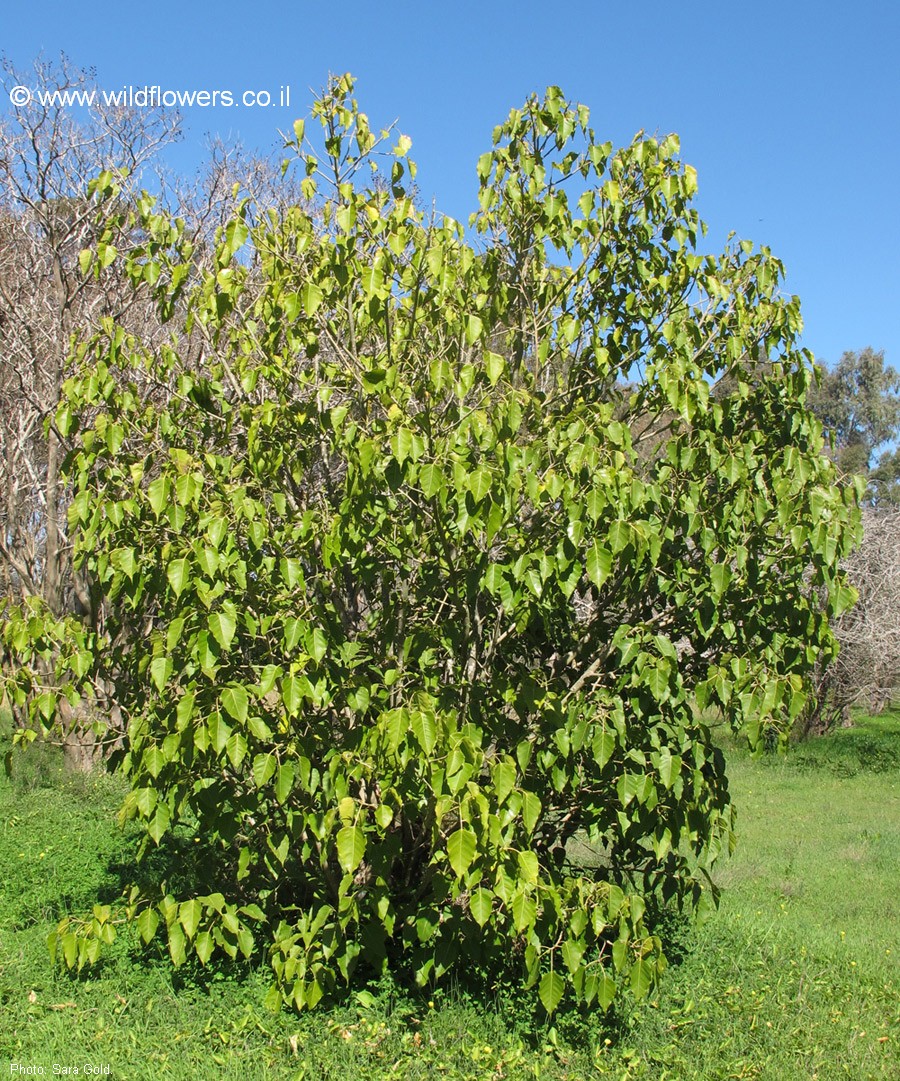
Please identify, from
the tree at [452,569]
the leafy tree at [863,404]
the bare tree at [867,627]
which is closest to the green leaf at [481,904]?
the tree at [452,569]

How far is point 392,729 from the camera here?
132 inches

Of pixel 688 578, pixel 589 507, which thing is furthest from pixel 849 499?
pixel 589 507

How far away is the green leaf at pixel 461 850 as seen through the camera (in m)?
3.29

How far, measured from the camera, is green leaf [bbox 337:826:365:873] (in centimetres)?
349

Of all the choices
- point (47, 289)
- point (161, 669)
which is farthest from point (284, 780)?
point (47, 289)

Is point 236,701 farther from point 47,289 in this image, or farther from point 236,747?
point 47,289

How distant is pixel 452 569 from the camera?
391 centimetres

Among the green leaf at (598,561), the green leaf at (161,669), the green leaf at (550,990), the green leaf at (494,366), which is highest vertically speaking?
the green leaf at (494,366)

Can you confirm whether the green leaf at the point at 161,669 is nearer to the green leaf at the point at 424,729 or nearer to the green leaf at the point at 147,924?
the green leaf at the point at 424,729


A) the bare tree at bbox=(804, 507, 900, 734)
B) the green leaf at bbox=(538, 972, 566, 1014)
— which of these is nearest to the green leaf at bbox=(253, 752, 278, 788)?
the green leaf at bbox=(538, 972, 566, 1014)

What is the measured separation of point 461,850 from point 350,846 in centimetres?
42

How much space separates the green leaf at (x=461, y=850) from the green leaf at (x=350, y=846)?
1.19 feet

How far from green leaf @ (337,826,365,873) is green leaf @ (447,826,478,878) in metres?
0.36

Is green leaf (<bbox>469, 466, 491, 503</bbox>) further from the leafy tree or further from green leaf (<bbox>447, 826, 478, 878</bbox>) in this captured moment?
the leafy tree
